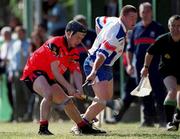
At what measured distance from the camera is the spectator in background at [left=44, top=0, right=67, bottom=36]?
21547 millimetres

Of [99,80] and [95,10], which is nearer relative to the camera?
[99,80]

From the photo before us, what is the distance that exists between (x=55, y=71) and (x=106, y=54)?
2.78 ft

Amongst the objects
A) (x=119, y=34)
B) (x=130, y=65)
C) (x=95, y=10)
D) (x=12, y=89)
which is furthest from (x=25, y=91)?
(x=119, y=34)

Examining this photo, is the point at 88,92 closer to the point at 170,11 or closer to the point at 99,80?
the point at 99,80

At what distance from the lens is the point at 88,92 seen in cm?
1431

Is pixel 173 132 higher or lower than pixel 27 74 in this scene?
lower

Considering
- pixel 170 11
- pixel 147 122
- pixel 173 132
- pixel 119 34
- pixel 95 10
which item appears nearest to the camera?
pixel 119 34

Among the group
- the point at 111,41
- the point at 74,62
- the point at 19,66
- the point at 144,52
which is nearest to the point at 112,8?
the point at 19,66

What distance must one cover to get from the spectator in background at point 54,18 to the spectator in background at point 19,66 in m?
1.11

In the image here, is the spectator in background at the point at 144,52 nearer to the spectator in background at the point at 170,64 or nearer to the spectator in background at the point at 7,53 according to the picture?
the spectator in background at the point at 170,64

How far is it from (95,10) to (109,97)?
671 cm

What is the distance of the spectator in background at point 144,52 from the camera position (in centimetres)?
1669

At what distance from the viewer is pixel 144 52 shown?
1681cm

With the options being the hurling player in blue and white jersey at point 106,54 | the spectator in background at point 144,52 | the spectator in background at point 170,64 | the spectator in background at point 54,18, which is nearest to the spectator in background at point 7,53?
the spectator in background at point 54,18
